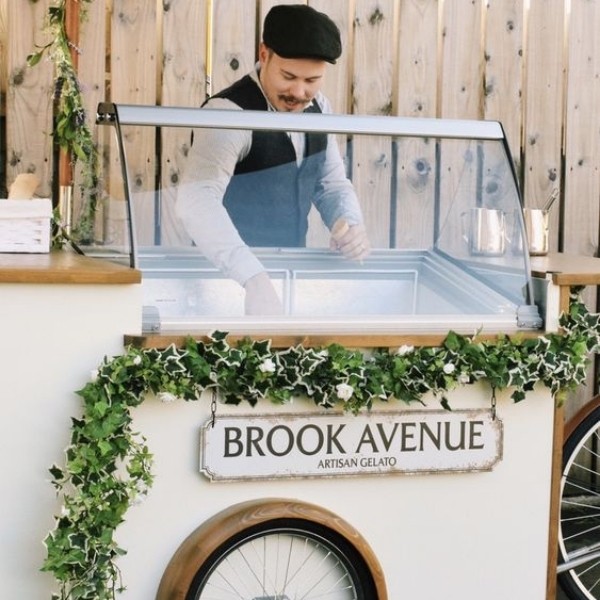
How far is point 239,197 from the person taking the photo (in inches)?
125

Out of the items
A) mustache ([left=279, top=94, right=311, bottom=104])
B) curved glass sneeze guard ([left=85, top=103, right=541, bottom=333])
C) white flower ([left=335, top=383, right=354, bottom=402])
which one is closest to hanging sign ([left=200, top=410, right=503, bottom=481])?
white flower ([left=335, top=383, right=354, bottom=402])

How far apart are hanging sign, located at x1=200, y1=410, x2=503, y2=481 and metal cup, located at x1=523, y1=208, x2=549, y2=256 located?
78 centimetres

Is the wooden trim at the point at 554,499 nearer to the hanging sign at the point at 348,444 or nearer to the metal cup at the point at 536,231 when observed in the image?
the hanging sign at the point at 348,444

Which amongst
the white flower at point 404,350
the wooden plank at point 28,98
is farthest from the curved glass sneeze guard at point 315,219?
the wooden plank at point 28,98

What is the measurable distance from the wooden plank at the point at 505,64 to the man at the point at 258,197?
5.40 ft

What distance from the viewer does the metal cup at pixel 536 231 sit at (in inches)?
149

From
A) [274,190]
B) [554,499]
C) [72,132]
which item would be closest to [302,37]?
[274,190]

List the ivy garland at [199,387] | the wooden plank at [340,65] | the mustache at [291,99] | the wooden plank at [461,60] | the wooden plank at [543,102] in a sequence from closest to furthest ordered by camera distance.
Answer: the ivy garland at [199,387]
the mustache at [291,99]
the wooden plank at [340,65]
the wooden plank at [461,60]
the wooden plank at [543,102]

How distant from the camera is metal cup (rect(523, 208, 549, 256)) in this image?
3773 millimetres

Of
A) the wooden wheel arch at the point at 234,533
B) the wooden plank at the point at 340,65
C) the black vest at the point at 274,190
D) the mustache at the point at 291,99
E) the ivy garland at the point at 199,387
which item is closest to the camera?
the ivy garland at the point at 199,387

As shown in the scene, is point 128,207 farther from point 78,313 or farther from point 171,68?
point 171,68

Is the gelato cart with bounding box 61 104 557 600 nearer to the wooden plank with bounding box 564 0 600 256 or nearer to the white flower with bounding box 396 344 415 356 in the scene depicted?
the white flower with bounding box 396 344 415 356

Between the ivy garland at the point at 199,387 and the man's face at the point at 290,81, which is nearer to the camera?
the ivy garland at the point at 199,387

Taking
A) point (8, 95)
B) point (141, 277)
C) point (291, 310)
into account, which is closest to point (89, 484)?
point (141, 277)
